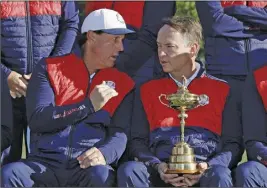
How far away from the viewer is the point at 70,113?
20.2 ft

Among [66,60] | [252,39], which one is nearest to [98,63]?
[66,60]

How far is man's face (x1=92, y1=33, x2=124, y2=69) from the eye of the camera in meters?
6.44

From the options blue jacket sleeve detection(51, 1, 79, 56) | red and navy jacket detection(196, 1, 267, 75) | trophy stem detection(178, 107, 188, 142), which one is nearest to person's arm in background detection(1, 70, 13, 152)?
blue jacket sleeve detection(51, 1, 79, 56)

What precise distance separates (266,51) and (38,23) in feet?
5.01

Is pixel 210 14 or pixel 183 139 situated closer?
pixel 183 139

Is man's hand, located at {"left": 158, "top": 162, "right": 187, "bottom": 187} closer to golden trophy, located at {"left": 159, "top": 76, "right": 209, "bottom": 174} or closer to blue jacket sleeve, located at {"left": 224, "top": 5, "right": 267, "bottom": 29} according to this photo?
golden trophy, located at {"left": 159, "top": 76, "right": 209, "bottom": 174}

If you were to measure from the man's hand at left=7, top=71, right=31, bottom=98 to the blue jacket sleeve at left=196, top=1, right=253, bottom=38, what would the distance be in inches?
48.7

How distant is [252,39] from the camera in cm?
660

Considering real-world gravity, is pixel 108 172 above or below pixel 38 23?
below

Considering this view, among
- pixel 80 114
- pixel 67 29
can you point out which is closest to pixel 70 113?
pixel 80 114

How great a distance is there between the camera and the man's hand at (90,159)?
6.05 m

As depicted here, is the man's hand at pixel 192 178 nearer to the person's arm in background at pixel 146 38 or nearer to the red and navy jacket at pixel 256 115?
the red and navy jacket at pixel 256 115

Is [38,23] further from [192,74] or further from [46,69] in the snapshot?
[192,74]

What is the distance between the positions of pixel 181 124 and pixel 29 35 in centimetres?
131
